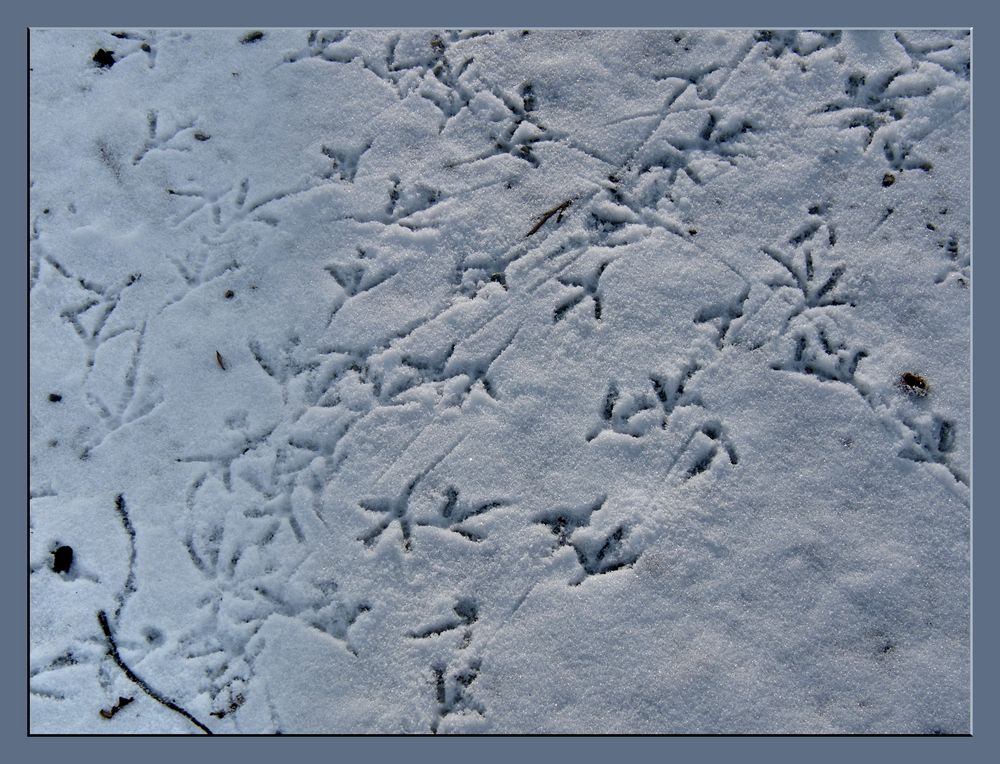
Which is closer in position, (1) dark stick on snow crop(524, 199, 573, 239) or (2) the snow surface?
(2) the snow surface

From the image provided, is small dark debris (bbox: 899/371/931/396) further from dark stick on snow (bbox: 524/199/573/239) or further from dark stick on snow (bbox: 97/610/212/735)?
dark stick on snow (bbox: 97/610/212/735)

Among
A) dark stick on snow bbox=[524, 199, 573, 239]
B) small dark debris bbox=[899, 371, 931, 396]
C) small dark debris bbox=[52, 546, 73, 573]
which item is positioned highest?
dark stick on snow bbox=[524, 199, 573, 239]

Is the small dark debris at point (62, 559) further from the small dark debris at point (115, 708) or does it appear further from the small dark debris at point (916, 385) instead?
the small dark debris at point (916, 385)

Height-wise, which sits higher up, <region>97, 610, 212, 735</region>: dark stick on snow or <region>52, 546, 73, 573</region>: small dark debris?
<region>52, 546, 73, 573</region>: small dark debris

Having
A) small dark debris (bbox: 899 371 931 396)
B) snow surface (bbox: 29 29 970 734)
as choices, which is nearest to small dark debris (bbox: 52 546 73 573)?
snow surface (bbox: 29 29 970 734)

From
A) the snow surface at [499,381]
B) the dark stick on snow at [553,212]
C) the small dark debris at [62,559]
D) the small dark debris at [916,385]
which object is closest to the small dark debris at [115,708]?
the snow surface at [499,381]

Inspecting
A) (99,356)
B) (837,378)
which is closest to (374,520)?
(99,356)
